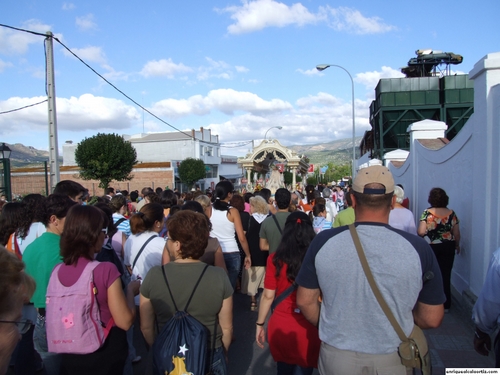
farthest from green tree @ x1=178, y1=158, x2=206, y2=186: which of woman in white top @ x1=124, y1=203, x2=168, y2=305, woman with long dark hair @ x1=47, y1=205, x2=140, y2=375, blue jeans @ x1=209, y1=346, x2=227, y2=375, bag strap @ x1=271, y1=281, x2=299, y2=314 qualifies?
blue jeans @ x1=209, y1=346, x2=227, y2=375

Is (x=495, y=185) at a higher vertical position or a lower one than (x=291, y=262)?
higher

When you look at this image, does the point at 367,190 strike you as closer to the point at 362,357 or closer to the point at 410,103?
the point at 362,357

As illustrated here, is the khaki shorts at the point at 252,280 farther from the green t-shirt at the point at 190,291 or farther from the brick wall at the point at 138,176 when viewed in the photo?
the brick wall at the point at 138,176

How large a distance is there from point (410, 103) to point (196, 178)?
30.6 meters

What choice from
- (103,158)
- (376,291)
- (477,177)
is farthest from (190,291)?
(103,158)

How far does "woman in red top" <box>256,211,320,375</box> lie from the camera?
2.85 m

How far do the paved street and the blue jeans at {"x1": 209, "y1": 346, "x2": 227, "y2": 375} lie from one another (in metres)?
1.47

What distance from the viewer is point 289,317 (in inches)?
115

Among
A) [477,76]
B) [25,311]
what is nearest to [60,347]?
[25,311]

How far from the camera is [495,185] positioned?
4.64m

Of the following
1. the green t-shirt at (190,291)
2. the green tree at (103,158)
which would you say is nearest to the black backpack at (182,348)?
the green t-shirt at (190,291)

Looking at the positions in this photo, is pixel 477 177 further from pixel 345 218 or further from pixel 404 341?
pixel 404 341

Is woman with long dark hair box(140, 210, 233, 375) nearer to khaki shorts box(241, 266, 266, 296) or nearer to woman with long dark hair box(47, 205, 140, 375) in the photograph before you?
woman with long dark hair box(47, 205, 140, 375)

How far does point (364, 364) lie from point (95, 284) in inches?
65.5
